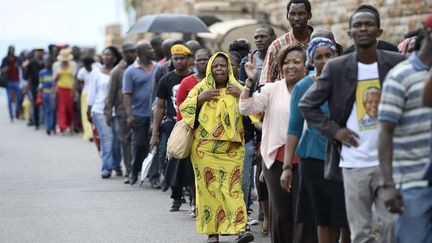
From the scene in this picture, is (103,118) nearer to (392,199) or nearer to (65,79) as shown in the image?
(65,79)

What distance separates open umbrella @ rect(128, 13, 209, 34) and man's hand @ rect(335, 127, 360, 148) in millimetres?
10391

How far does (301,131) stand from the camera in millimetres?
8289

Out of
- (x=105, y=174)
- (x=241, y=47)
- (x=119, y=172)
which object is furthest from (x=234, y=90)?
(x=119, y=172)

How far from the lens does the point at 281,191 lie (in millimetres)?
8898

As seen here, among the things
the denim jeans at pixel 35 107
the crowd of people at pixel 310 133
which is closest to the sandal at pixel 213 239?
the crowd of people at pixel 310 133

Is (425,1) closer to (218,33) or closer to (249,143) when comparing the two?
(218,33)

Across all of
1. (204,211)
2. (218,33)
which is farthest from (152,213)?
(218,33)

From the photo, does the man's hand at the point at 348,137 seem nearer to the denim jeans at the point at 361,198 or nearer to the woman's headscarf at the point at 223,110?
the denim jeans at the point at 361,198

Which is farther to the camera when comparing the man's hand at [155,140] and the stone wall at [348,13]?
the stone wall at [348,13]

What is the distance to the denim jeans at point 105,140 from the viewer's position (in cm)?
1694

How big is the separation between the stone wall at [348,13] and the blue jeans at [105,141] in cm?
569

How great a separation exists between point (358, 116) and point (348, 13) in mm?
15936

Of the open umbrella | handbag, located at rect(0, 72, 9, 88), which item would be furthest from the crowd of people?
handbag, located at rect(0, 72, 9, 88)

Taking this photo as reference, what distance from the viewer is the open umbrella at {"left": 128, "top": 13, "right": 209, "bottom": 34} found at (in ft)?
57.7
